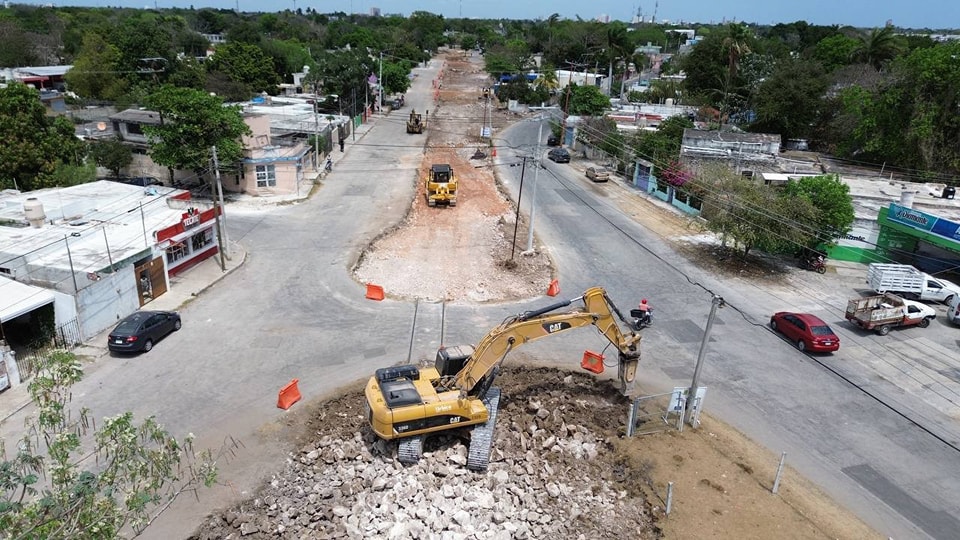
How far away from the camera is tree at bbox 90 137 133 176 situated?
43000mm

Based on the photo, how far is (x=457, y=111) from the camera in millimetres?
83062

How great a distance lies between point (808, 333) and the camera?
2380cm

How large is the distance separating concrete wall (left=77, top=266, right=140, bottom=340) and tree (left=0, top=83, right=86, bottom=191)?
18206mm

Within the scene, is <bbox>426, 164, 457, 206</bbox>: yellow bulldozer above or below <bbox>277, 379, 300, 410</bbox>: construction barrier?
above

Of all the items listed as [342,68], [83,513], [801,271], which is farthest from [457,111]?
[83,513]

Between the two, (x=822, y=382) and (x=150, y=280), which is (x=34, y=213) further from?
(x=822, y=382)

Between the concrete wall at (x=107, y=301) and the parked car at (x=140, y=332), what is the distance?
1.21m

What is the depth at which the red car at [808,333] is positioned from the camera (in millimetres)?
23656

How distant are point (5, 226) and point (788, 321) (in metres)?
34.6

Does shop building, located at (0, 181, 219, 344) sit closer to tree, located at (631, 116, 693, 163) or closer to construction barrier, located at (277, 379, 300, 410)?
construction barrier, located at (277, 379, 300, 410)

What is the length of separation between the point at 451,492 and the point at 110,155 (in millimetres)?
39303

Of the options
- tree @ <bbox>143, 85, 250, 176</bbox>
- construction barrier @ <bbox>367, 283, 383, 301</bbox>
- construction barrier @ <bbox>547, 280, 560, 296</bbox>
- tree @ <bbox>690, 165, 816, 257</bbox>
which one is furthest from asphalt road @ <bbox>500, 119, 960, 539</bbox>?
tree @ <bbox>143, 85, 250, 176</bbox>

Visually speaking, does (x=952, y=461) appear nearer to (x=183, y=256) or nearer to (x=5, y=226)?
(x=183, y=256)

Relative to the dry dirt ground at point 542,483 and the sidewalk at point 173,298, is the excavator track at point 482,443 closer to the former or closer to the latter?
the dry dirt ground at point 542,483
